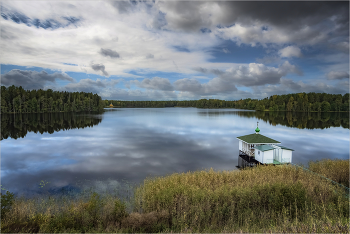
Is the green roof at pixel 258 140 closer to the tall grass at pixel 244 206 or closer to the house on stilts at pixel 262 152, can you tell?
the house on stilts at pixel 262 152

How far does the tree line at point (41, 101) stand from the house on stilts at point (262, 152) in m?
115

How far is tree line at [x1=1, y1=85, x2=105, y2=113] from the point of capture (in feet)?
335

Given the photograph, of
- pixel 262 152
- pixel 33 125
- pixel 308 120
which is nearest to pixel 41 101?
pixel 33 125

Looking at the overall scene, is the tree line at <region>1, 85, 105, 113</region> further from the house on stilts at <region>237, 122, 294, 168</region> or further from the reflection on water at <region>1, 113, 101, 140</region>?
the house on stilts at <region>237, 122, 294, 168</region>

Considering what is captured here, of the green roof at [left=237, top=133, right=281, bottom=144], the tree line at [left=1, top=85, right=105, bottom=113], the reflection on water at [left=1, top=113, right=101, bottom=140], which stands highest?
the tree line at [left=1, top=85, right=105, bottom=113]

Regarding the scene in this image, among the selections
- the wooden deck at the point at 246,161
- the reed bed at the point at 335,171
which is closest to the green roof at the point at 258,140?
the wooden deck at the point at 246,161

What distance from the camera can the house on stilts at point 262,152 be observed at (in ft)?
76.0

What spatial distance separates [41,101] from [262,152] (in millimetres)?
126342

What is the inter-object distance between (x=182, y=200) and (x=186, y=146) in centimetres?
2554

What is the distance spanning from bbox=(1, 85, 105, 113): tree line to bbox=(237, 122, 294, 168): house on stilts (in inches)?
4535

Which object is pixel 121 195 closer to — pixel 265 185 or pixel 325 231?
pixel 265 185

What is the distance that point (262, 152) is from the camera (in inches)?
936

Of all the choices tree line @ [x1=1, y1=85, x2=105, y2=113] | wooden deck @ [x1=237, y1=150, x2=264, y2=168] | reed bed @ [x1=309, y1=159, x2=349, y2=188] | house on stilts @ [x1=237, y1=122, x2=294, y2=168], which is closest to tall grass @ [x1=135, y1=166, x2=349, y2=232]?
reed bed @ [x1=309, y1=159, x2=349, y2=188]

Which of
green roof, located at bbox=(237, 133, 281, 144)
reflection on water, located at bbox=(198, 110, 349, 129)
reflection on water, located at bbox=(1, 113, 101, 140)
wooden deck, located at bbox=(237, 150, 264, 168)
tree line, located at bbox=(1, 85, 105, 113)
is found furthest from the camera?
tree line, located at bbox=(1, 85, 105, 113)
